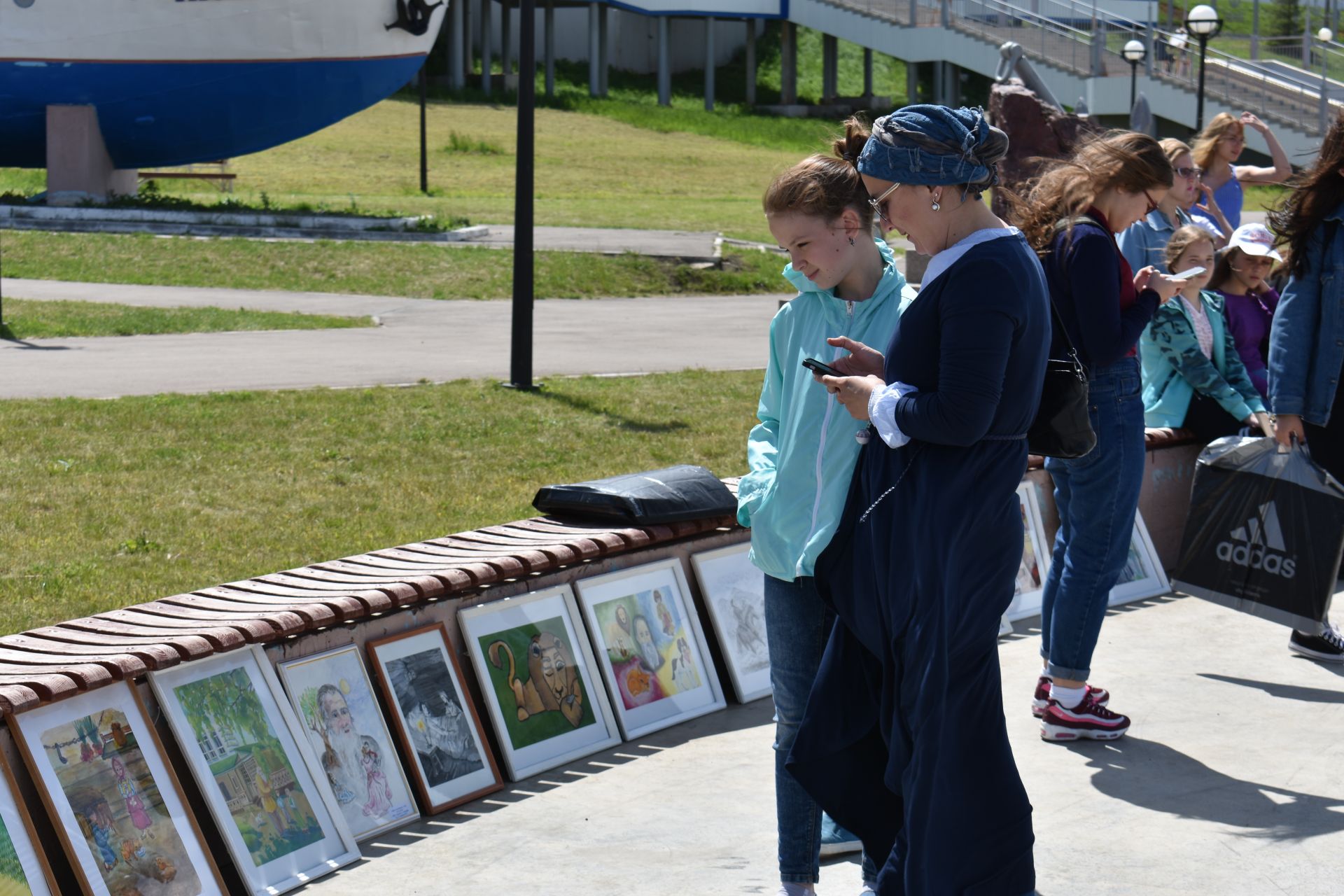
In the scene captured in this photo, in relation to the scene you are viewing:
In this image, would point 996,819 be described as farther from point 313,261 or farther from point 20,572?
point 313,261

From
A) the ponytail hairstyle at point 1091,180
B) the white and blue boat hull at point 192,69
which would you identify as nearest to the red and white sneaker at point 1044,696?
the ponytail hairstyle at point 1091,180

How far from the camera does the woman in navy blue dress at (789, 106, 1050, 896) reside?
3.21 metres

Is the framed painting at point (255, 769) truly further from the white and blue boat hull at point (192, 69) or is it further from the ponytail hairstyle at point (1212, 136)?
the white and blue boat hull at point (192, 69)

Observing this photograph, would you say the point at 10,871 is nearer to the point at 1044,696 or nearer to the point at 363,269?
the point at 1044,696

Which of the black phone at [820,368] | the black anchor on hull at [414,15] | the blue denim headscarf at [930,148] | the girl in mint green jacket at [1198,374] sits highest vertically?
the black anchor on hull at [414,15]

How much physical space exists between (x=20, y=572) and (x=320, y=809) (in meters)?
2.93

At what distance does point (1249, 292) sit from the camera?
7.18 metres

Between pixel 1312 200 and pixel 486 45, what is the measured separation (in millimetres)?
55365

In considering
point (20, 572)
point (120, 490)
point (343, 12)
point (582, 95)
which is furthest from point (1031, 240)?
point (582, 95)

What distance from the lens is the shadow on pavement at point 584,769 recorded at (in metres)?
4.37

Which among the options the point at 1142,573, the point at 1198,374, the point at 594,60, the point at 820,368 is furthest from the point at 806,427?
the point at 594,60

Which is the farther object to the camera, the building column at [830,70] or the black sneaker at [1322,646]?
the building column at [830,70]

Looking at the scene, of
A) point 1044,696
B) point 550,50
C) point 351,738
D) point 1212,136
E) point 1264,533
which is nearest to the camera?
point 351,738

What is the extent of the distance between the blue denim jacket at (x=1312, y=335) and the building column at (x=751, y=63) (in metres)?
56.5
